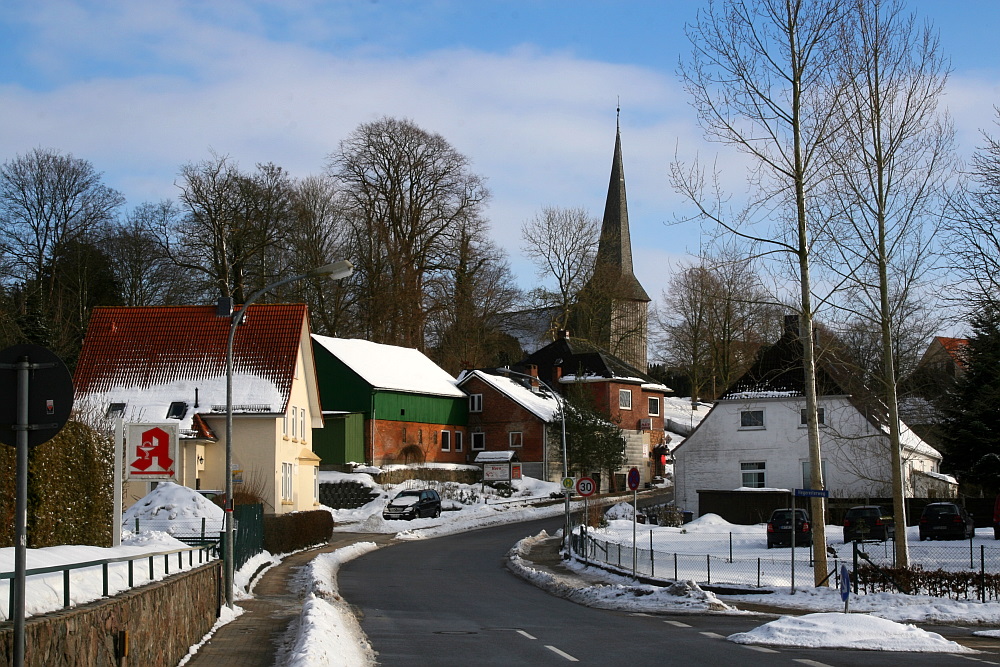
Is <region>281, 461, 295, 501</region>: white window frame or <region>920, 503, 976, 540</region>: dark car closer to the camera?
<region>920, 503, 976, 540</region>: dark car

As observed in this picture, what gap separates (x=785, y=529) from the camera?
3622 cm

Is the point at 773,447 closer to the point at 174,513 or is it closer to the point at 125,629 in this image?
the point at 174,513

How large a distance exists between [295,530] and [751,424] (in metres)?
24.0

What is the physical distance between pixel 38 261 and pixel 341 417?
18212mm

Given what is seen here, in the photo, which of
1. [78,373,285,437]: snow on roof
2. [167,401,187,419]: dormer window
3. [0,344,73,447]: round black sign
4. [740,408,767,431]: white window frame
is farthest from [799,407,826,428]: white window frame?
[0,344,73,447]: round black sign

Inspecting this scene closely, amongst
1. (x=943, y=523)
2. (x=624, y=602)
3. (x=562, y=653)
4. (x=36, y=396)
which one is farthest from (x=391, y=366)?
(x=36, y=396)

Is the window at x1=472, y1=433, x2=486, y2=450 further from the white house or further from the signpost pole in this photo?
the signpost pole

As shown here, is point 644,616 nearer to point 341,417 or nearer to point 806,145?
point 806,145

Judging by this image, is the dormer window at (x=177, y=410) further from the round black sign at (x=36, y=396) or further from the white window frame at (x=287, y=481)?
the round black sign at (x=36, y=396)

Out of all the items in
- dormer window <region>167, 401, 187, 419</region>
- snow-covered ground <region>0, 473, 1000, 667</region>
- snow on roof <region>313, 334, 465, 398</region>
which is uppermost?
snow on roof <region>313, 334, 465, 398</region>

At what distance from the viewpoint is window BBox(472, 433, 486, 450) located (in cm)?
7350

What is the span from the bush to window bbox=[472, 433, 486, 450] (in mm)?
30578

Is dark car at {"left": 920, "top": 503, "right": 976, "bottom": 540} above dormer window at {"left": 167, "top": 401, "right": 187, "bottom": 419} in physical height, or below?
below

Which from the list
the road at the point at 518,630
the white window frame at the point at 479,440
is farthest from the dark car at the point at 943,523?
the white window frame at the point at 479,440
